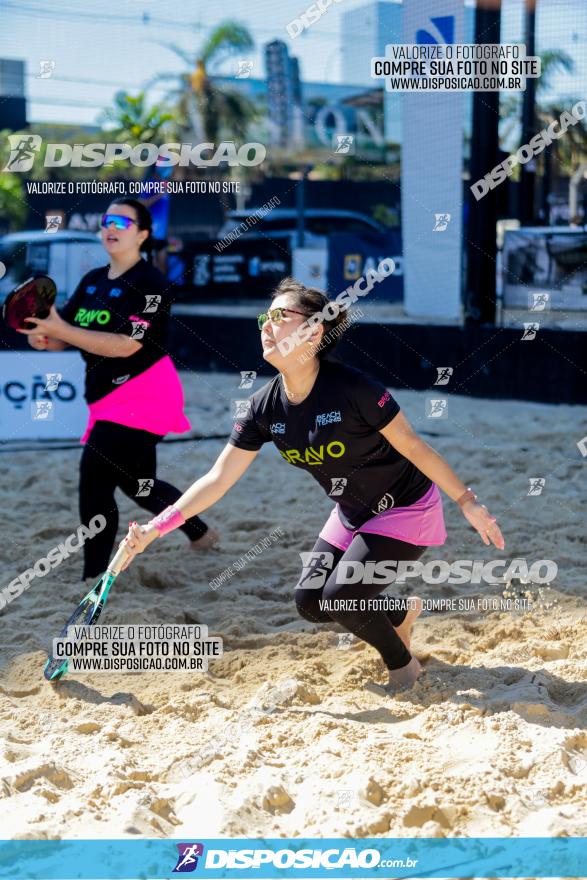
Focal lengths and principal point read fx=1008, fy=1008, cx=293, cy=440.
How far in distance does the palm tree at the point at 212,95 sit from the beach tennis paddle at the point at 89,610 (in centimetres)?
808

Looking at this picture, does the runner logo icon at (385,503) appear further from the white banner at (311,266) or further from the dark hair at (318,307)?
the white banner at (311,266)

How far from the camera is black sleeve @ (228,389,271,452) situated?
3348 mm

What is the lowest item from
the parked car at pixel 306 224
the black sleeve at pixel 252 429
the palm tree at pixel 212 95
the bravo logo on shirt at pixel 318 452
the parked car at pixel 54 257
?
the bravo logo on shirt at pixel 318 452

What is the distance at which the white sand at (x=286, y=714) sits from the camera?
8.51 ft

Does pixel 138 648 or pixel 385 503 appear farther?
pixel 138 648

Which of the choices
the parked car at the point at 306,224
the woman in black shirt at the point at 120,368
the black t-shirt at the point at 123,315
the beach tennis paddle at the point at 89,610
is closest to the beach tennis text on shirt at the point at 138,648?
the beach tennis paddle at the point at 89,610

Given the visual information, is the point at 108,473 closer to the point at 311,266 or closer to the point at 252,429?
the point at 252,429

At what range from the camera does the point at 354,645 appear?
12.5 ft

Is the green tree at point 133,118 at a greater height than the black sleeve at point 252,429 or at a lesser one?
greater

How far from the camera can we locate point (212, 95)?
17.4 m

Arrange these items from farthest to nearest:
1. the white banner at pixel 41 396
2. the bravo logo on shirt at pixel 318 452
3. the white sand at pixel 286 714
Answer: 1. the white banner at pixel 41 396
2. the bravo logo on shirt at pixel 318 452
3. the white sand at pixel 286 714

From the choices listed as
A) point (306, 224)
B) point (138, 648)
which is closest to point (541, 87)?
point (306, 224)

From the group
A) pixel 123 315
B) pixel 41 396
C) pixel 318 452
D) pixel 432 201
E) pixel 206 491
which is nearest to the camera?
pixel 318 452

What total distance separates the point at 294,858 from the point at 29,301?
2613mm
